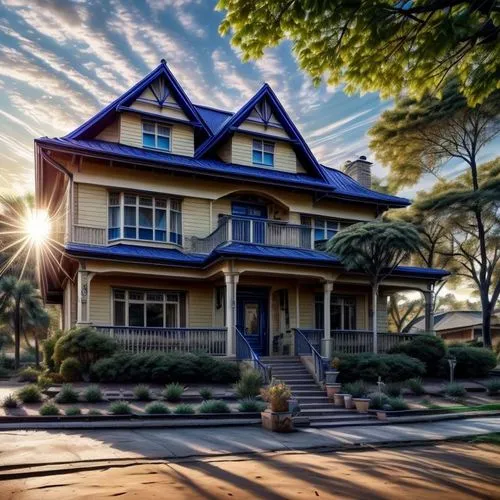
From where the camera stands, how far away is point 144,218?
22844mm

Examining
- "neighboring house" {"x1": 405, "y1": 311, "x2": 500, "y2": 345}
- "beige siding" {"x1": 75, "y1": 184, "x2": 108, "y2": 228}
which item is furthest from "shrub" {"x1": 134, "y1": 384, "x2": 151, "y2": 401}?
"neighboring house" {"x1": 405, "y1": 311, "x2": 500, "y2": 345}

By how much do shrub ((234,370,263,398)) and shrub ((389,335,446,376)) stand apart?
8575 millimetres

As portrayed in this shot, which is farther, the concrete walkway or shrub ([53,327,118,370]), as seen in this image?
shrub ([53,327,118,370])

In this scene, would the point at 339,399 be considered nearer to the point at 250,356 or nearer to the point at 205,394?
the point at 250,356

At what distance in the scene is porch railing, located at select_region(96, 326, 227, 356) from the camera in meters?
19.2

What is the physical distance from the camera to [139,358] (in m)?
17.7

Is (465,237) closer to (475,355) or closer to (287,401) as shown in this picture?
(475,355)

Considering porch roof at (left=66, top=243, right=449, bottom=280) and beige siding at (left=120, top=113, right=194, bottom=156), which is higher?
beige siding at (left=120, top=113, right=194, bottom=156)

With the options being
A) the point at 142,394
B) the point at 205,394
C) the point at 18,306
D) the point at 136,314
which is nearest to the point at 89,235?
the point at 136,314

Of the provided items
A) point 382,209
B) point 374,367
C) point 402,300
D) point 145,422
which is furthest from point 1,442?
point 402,300

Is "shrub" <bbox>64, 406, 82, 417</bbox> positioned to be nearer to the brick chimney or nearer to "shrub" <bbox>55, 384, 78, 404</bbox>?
"shrub" <bbox>55, 384, 78, 404</bbox>

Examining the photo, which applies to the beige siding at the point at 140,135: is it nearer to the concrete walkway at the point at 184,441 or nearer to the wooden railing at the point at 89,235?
the wooden railing at the point at 89,235

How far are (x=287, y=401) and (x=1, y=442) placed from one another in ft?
21.2

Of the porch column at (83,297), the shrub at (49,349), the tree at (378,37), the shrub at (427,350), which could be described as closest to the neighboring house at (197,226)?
the porch column at (83,297)
